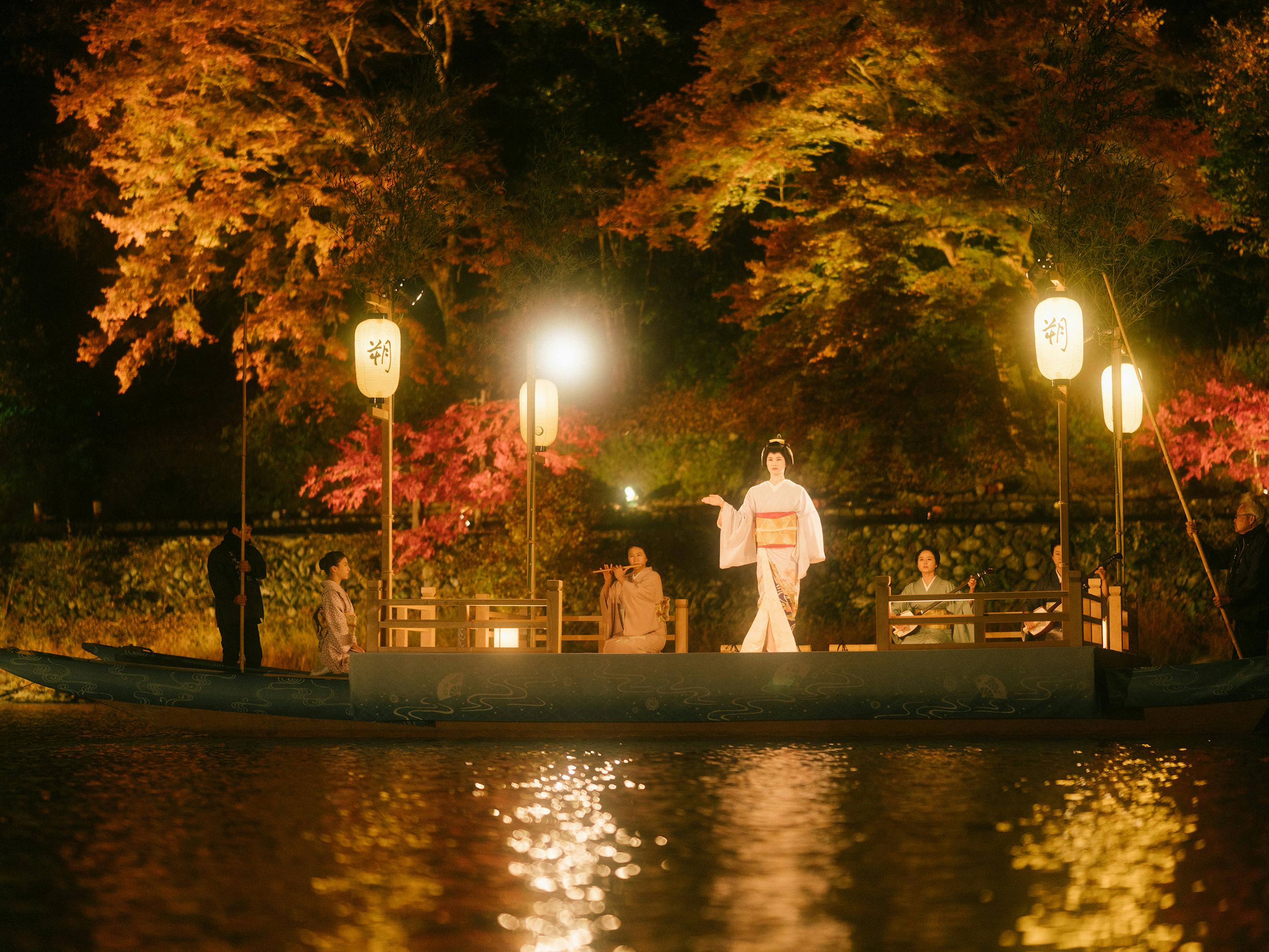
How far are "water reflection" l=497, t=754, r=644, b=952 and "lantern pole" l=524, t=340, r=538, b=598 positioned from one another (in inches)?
162

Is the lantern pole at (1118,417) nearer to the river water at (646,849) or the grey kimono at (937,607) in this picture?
the grey kimono at (937,607)

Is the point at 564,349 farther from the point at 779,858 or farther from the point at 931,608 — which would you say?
the point at 779,858

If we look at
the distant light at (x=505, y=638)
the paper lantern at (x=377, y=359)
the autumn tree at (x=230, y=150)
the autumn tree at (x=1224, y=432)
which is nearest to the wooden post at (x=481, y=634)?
the distant light at (x=505, y=638)

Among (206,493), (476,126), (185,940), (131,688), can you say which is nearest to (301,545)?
(206,493)

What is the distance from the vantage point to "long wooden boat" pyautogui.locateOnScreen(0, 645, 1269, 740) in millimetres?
9750

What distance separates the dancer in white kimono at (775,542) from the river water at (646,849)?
58.0 inches

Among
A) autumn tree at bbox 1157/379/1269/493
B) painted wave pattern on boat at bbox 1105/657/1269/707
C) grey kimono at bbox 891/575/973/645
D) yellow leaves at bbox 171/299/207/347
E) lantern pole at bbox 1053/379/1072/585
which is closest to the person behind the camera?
painted wave pattern on boat at bbox 1105/657/1269/707

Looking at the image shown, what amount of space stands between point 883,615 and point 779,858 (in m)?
4.03

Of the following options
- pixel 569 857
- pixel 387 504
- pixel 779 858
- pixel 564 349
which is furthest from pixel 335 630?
pixel 779 858

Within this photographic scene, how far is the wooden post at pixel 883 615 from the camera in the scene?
9820 mm

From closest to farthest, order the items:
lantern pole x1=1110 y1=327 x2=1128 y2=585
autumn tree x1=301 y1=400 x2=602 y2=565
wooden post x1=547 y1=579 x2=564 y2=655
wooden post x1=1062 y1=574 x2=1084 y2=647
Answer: wooden post x1=1062 y1=574 x2=1084 y2=647 < wooden post x1=547 y1=579 x2=564 y2=655 < lantern pole x1=1110 y1=327 x2=1128 y2=585 < autumn tree x1=301 y1=400 x2=602 y2=565

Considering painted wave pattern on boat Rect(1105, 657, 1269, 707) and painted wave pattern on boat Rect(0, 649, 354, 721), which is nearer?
painted wave pattern on boat Rect(1105, 657, 1269, 707)

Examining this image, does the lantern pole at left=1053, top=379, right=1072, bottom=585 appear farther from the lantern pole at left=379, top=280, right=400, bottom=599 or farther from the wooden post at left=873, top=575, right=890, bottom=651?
the lantern pole at left=379, top=280, right=400, bottom=599

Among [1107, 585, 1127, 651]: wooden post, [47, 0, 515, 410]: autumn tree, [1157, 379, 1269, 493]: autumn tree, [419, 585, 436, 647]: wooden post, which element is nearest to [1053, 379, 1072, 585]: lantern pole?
[1107, 585, 1127, 651]: wooden post
